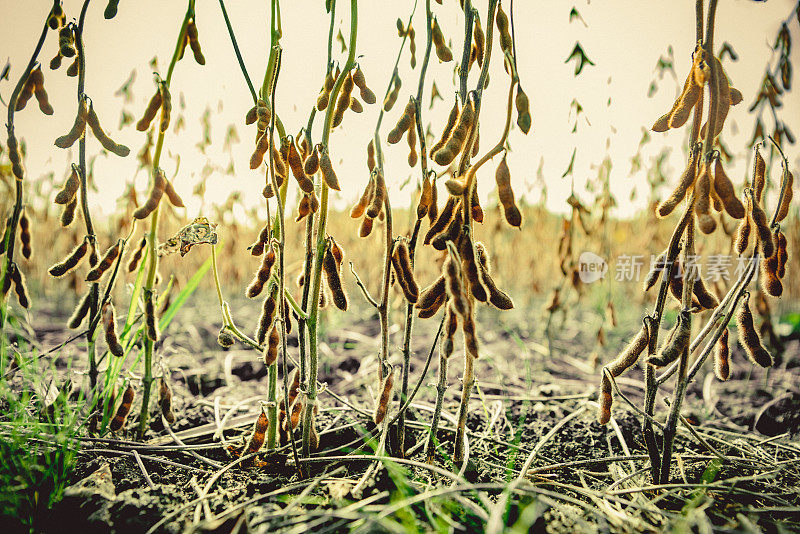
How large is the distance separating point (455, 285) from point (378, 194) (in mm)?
317

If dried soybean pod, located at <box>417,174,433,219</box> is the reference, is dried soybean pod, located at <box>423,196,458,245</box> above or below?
below

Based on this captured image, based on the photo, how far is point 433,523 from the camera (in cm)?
95

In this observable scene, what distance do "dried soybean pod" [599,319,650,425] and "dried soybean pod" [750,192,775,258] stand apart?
1.01 feet

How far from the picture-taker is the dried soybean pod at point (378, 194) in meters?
1.11

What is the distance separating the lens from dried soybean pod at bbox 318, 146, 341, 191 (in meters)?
1.09

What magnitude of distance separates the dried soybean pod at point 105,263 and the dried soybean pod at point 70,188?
20 cm

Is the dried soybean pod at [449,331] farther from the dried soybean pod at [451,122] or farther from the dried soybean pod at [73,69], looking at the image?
the dried soybean pod at [73,69]

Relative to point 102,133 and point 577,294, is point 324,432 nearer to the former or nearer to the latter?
point 102,133

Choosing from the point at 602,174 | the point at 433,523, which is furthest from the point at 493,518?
the point at 602,174

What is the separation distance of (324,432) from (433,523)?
0.67 meters

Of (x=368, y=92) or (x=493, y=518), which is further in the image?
(x=368, y=92)

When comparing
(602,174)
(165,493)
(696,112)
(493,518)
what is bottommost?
(165,493)

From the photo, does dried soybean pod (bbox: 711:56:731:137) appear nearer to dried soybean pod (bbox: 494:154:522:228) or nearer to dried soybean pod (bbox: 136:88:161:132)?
dried soybean pod (bbox: 494:154:522:228)

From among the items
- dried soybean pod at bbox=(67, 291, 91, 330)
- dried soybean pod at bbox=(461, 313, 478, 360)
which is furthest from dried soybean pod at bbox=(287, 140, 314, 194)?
dried soybean pod at bbox=(67, 291, 91, 330)
